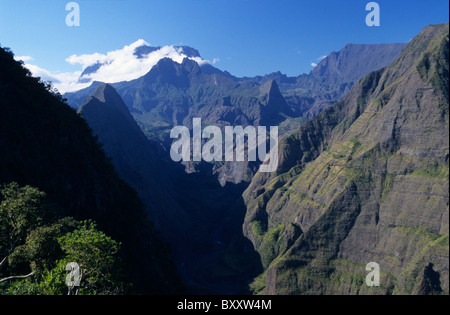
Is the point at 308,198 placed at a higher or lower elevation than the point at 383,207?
lower

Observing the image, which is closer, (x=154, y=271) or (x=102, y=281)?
(x=102, y=281)

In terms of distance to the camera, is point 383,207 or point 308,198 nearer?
point 383,207

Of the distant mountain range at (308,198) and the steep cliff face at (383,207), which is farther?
the steep cliff face at (383,207)

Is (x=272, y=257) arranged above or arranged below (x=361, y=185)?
below

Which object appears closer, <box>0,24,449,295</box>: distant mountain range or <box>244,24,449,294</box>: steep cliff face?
<box>0,24,449,295</box>: distant mountain range

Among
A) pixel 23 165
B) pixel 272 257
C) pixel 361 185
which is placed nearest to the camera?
pixel 23 165

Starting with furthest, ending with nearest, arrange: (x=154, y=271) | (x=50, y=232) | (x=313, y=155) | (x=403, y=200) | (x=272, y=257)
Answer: (x=313, y=155), (x=272, y=257), (x=403, y=200), (x=154, y=271), (x=50, y=232)
